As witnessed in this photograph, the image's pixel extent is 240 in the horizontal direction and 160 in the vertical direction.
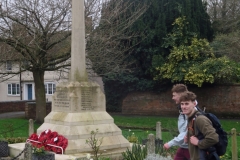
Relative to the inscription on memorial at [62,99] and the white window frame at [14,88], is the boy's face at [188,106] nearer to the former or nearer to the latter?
the inscription on memorial at [62,99]

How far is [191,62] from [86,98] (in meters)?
15.8

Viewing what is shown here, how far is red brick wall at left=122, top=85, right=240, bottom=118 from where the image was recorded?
2605 centimetres

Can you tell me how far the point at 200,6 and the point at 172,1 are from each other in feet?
7.06

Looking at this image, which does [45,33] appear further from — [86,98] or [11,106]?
[11,106]

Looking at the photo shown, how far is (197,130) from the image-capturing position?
17.9 feet

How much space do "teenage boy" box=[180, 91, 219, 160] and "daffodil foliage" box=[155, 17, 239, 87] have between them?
19.3 meters

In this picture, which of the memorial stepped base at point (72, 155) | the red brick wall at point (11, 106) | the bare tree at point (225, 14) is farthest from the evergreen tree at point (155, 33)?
the memorial stepped base at point (72, 155)

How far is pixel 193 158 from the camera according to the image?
560cm

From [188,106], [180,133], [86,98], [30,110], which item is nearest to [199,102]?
[30,110]

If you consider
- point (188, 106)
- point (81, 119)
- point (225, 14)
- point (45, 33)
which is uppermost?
point (225, 14)

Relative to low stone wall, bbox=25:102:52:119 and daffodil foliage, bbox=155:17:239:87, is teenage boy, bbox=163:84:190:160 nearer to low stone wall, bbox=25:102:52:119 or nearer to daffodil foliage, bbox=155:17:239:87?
daffodil foliage, bbox=155:17:239:87

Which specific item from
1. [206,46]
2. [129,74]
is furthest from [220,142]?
[129,74]

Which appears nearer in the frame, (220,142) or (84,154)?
(220,142)

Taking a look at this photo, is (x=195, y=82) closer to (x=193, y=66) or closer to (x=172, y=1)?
(x=193, y=66)
